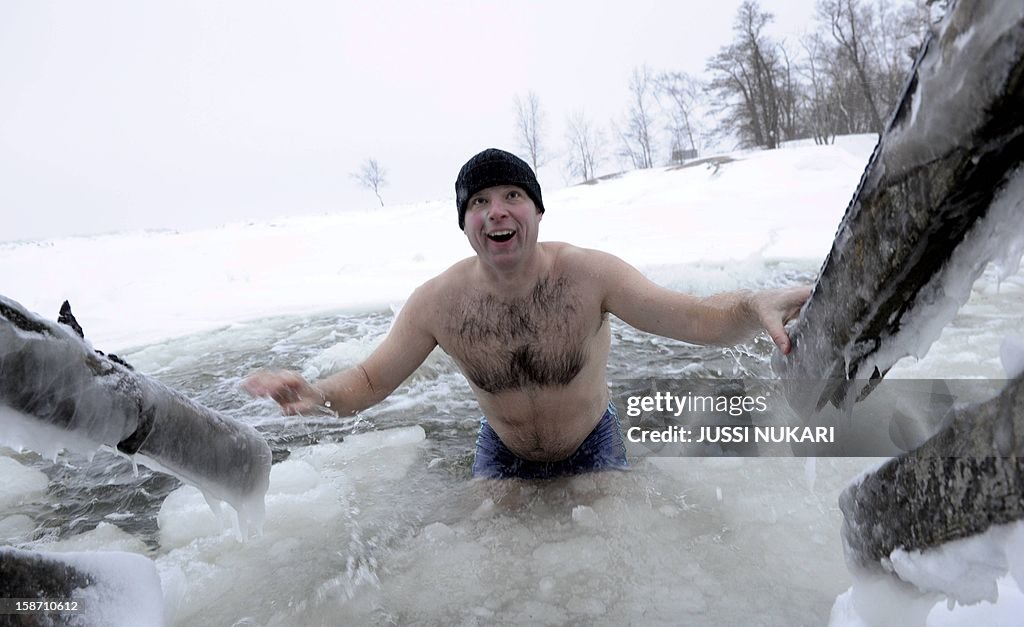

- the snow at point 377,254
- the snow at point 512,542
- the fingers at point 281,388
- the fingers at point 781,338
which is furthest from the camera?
the snow at point 377,254

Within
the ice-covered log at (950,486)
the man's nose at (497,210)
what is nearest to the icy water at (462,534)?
the ice-covered log at (950,486)

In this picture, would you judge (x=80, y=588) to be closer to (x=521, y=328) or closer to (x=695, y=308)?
(x=521, y=328)

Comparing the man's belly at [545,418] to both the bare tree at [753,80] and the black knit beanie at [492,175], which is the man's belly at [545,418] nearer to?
the black knit beanie at [492,175]

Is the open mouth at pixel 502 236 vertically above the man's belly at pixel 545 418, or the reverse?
the open mouth at pixel 502 236

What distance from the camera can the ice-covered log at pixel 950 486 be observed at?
811 mm

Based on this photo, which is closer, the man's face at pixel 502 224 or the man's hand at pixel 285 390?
the man's hand at pixel 285 390

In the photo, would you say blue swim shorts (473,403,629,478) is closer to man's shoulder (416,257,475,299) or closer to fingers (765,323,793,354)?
man's shoulder (416,257,475,299)

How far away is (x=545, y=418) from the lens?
2.54 m

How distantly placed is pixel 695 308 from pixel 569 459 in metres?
1.05

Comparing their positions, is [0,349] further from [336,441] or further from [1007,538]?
[336,441]

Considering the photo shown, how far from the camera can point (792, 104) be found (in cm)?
2923

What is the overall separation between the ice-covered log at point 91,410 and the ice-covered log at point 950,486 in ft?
5.62

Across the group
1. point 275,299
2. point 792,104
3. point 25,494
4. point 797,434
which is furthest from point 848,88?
point 25,494

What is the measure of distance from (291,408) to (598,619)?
123cm
